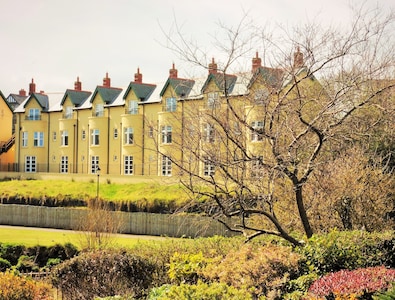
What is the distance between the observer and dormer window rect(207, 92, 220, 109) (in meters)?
16.1

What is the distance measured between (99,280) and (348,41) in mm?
7970

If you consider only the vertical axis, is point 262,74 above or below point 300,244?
above

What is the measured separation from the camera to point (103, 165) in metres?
58.8

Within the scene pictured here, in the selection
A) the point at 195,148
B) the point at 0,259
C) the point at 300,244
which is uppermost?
the point at 195,148

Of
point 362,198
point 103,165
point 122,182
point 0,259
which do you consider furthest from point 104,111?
point 362,198

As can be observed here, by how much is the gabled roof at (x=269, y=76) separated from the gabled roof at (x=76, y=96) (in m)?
48.3

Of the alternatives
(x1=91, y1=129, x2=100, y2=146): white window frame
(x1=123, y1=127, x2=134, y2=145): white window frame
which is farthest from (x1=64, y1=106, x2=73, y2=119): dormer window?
(x1=123, y1=127, x2=134, y2=145): white window frame

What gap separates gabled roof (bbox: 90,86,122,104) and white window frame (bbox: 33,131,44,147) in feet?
28.5

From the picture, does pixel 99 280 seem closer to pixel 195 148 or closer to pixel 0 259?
pixel 195 148

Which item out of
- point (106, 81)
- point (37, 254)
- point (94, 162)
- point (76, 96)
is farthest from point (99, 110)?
point (37, 254)

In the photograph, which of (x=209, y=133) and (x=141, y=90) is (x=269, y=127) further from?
(x=141, y=90)

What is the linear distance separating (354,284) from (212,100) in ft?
23.7

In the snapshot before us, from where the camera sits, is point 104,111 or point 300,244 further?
point 104,111

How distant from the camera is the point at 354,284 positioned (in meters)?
10.3
